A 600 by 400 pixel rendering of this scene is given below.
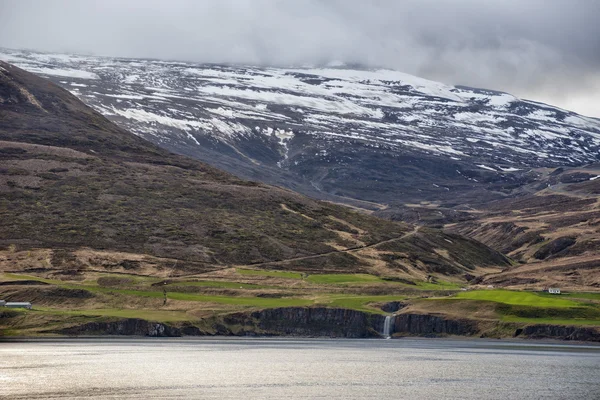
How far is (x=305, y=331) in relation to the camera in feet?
428

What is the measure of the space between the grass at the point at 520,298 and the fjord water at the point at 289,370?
1377cm

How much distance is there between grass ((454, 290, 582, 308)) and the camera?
12544 centimetres

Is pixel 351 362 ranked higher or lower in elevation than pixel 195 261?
lower

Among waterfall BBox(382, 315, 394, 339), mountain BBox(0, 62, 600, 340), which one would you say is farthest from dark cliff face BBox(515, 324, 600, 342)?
waterfall BBox(382, 315, 394, 339)

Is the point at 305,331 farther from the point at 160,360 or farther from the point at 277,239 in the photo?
the point at 277,239

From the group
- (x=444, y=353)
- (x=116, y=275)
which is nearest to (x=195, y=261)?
(x=116, y=275)

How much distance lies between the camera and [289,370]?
8169cm

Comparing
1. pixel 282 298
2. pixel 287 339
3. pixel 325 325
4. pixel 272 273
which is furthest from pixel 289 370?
pixel 272 273

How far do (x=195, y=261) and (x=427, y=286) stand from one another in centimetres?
4511

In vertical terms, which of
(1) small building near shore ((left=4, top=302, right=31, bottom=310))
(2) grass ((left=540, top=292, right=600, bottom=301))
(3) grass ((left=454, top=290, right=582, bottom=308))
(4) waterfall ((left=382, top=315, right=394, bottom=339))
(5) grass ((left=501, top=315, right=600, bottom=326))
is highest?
(2) grass ((left=540, top=292, right=600, bottom=301))

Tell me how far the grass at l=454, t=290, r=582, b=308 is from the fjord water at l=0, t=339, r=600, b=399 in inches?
542

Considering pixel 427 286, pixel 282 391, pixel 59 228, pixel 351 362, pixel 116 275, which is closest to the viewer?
pixel 282 391

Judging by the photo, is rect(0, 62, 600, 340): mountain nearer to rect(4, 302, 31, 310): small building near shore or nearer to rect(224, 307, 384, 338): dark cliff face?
rect(224, 307, 384, 338): dark cliff face

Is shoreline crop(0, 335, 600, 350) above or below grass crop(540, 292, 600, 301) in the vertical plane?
below
